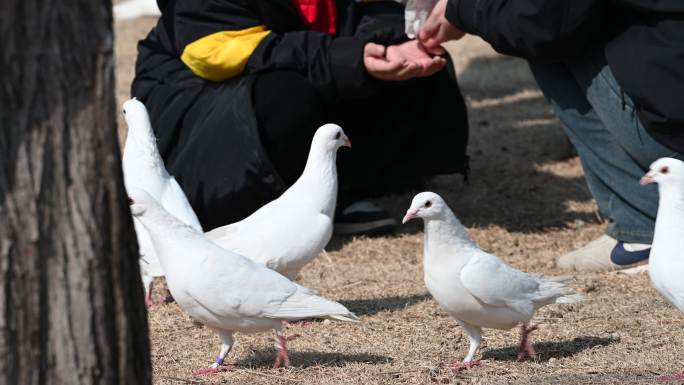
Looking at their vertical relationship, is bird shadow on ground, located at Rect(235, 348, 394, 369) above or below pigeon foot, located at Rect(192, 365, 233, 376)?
below

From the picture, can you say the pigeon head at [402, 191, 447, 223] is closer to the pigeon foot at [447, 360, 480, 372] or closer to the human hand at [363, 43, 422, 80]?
the pigeon foot at [447, 360, 480, 372]

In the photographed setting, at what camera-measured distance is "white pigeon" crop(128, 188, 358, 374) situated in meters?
3.05

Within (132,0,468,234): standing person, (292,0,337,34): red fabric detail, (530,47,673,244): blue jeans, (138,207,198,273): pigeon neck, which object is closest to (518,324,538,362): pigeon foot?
(138,207,198,273): pigeon neck

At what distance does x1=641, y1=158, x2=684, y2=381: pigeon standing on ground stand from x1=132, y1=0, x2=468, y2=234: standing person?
1496 millimetres

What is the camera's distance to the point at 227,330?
125 inches

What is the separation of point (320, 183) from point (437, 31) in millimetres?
1088

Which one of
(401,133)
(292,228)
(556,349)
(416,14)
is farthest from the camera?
(401,133)

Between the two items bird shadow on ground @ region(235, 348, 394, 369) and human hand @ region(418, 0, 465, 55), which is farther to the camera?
human hand @ region(418, 0, 465, 55)

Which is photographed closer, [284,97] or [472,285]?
[472,285]

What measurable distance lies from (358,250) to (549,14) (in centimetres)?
140

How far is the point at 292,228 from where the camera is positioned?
370cm

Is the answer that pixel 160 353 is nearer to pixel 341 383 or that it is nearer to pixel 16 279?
pixel 341 383

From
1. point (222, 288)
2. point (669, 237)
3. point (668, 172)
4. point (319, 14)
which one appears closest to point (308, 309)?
point (222, 288)

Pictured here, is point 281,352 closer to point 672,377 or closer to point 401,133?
point 672,377
